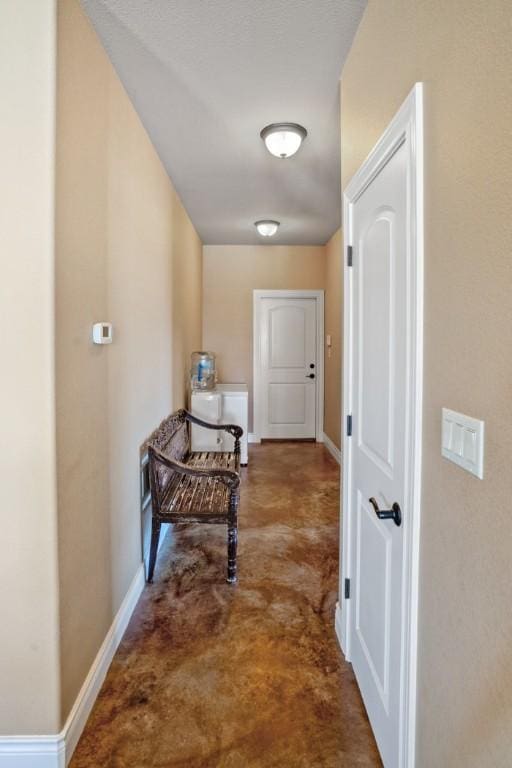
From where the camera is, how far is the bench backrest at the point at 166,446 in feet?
8.34

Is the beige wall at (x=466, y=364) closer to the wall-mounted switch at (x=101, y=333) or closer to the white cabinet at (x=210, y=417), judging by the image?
the wall-mounted switch at (x=101, y=333)

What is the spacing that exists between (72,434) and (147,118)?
1.95 m

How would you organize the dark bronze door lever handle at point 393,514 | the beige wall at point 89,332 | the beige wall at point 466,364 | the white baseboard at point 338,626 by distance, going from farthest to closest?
the white baseboard at point 338,626, the beige wall at point 89,332, the dark bronze door lever handle at point 393,514, the beige wall at point 466,364

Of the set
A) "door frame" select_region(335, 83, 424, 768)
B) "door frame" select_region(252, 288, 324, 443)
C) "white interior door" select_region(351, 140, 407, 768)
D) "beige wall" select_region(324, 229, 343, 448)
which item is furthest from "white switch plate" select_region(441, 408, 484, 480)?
"door frame" select_region(252, 288, 324, 443)

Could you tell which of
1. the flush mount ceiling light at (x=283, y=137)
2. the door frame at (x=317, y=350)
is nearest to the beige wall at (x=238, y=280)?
the door frame at (x=317, y=350)

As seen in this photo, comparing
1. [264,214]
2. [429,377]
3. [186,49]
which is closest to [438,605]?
[429,377]

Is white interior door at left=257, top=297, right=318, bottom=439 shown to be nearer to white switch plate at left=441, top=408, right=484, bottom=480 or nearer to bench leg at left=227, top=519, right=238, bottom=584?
bench leg at left=227, top=519, right=238, bottom=584

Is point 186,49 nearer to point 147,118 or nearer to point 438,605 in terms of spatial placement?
point 147,118

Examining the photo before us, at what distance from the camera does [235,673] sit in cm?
188

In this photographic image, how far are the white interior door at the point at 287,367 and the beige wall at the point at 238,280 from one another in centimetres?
24

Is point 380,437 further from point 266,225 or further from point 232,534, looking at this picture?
point 266,225

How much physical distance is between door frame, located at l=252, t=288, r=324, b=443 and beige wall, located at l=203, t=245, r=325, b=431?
8cm

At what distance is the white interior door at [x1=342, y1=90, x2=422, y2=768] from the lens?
3.98ft

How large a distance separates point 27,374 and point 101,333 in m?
0.43
